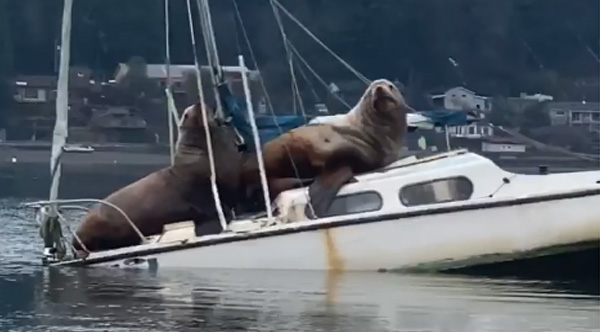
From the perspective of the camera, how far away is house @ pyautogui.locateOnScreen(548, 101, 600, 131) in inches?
4269

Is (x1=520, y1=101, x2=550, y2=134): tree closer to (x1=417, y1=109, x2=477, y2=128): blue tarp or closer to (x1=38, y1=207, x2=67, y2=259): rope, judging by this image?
(x1=417, y1=109, x2=477, y2=128): blue tarp

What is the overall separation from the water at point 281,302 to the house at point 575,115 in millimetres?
78316

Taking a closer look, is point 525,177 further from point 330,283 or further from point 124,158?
point 124,158

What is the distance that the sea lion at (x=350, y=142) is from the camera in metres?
30.6

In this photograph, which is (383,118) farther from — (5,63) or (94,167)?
(5,63)

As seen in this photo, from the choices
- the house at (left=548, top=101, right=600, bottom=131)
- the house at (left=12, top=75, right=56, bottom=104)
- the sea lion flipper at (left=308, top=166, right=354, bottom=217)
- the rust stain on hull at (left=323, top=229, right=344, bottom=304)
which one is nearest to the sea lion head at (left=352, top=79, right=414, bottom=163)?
the sea lion flipper at (left=308, top=166, right=354, bottom=217)

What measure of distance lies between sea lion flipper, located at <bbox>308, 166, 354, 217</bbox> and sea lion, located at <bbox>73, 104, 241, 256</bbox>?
1891 millimetres

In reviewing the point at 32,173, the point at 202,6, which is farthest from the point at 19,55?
the point at 202,6

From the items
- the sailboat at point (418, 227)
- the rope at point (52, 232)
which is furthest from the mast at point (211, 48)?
the rope at point (52, 232)

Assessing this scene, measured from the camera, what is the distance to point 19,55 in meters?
121

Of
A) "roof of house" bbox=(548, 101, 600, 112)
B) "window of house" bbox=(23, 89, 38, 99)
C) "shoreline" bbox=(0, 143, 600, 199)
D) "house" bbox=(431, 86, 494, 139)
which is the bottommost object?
"shoreline" bbox=(0, 143, 600, 199)

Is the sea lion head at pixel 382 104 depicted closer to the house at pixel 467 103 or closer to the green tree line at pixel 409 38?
the house at pixel 467 103

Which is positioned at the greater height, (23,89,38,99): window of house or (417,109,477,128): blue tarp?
(23,89,38,99): window of house

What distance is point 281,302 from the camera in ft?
86.9
